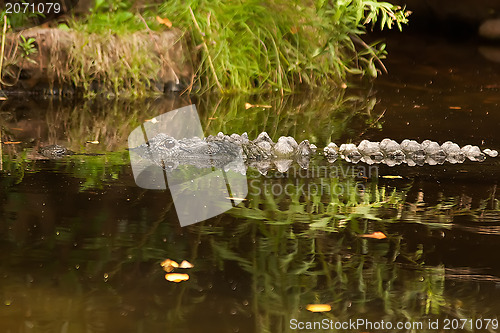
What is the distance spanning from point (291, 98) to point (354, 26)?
1150 mm

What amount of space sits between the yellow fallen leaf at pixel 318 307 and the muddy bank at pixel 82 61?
504 centimetres

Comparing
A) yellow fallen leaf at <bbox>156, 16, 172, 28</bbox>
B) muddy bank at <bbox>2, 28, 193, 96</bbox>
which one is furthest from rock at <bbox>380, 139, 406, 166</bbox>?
yellow fallen leaf at <bbox>156, 16, 172, 28</bbox>

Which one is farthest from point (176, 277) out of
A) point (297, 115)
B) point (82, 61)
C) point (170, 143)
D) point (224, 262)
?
point (82, 61)

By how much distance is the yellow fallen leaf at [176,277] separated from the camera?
3137 millimetres

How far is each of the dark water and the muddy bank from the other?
1678 mm

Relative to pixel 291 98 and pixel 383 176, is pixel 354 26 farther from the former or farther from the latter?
pixel 383 176

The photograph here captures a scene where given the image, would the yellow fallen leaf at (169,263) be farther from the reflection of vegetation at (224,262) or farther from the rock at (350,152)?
the rock at (350,152)

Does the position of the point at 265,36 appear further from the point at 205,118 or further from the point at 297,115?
the point at 205,118

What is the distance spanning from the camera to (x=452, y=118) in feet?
21.5

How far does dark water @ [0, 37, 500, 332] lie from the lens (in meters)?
2.86

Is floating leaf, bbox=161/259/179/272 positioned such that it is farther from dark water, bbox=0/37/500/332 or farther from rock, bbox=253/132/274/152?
rock, bbox=253/132/274/152

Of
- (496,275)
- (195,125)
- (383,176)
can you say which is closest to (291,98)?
(195,125)

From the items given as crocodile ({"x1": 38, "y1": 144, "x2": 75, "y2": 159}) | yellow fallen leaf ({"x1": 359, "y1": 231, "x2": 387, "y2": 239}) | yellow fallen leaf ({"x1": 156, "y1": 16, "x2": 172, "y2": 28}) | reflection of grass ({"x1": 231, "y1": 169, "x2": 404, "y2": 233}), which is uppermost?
yellow fallen leaf ({"x1": 156, "y1": 16, "x2": 172, "y2": 28})

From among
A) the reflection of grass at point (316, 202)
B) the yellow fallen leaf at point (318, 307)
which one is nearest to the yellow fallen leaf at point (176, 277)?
the yellow fallen leaf at point (318, 307)
